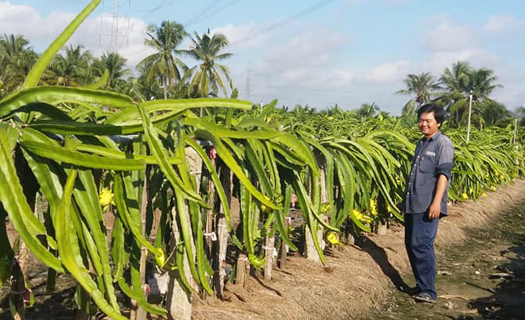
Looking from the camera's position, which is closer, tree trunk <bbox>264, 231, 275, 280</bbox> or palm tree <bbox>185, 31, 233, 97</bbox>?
tree trunk <bbox>264, 231, 275, 280</bbox>

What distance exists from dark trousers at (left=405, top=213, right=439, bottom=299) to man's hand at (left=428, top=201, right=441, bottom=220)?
0.30 ft

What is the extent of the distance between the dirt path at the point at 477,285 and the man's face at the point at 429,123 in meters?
1.33

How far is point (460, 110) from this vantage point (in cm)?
4103

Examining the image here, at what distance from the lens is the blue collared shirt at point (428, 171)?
4.54 metres

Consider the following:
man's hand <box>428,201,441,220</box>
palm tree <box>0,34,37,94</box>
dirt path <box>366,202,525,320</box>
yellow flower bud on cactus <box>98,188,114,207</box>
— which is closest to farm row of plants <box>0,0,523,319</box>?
yellow flower bud on cactus <box>98,188,114,207</box>

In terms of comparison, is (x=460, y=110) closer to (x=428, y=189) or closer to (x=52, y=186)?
(x=428, y=189)

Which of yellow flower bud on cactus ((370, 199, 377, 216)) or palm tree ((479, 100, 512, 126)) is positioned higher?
palm tree ((479, 100, 512, 126))

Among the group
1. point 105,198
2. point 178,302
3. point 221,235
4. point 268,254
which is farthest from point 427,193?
point 105,198

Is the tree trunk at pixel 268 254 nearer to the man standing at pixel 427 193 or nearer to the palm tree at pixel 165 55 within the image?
the man standing at pixel 427 193

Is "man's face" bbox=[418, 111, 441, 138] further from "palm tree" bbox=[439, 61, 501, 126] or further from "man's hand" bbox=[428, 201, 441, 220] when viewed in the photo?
"palm tree" bbox=[439, 61, 501, 126]

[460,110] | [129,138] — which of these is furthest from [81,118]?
[460,110]

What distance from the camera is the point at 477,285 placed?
507 centimetres

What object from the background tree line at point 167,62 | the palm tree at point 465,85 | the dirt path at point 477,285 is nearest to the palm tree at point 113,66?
the background tree line at point 167,62

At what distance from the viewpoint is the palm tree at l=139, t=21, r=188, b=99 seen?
140 feet
